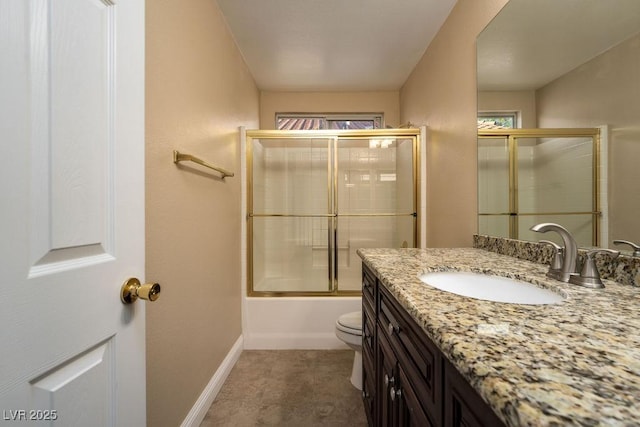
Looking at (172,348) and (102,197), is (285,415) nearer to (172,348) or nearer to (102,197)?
(172,348)

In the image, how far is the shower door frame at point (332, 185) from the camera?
2.22 meters

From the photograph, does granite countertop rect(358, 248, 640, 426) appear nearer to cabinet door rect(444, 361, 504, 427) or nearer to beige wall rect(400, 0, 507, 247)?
cabinet door rect(444, 361, 504, 427)

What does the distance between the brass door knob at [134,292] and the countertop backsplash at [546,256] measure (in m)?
1.24

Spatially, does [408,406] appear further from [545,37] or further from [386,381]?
[545,37]

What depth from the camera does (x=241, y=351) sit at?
6.79ft

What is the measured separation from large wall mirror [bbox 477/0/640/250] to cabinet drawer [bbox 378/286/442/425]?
700 millimetres

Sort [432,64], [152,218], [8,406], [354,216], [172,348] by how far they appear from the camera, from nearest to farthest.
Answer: [8,406] → [152,218] → [172,348] → [432,64] → [354,216]

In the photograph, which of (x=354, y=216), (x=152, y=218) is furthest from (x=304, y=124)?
(x=152, y=218)

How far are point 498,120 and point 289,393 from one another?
1921 mm

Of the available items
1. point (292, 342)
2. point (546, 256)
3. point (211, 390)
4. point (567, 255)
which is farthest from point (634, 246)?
point (292, 342)

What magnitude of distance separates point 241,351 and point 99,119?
2025mm

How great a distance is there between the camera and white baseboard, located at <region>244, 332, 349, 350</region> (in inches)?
83.7

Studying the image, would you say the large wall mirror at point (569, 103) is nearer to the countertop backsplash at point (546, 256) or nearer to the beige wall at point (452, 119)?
the countertop backsplash at point (546, 256)

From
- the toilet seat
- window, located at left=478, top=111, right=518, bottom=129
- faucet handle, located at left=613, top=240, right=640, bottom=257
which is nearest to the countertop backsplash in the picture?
faucet handle, located at left=613, top=240, right=640, bottom=257
